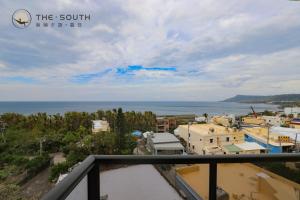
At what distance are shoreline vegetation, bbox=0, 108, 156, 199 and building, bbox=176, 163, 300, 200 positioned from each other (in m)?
3.54

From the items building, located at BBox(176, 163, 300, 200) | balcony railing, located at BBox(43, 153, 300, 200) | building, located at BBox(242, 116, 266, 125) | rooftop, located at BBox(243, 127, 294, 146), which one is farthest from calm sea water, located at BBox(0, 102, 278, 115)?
balcony railing, located at BBox(43, 153, 300, 200)

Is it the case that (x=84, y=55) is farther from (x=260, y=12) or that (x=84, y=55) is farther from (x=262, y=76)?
(x=262, y=76)

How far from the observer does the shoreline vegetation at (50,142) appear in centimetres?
819

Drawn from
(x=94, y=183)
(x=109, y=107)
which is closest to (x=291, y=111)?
(x=94, y=183)

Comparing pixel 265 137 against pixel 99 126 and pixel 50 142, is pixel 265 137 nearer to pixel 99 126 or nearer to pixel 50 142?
pixel 99 126

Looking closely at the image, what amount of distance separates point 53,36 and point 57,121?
8.67 m

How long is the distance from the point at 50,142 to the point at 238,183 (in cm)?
1299

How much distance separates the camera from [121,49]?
36.1ft

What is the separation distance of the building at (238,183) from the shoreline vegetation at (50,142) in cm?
354

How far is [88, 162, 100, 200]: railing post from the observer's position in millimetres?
1101

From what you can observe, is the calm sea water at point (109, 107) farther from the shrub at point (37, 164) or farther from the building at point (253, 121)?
the shrub at point (37, 164)

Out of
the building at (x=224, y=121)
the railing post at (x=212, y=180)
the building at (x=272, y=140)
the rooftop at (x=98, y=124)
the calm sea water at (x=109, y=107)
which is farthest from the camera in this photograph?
the calm sea water at (x=109, y=107)

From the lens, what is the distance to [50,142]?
42.1ft

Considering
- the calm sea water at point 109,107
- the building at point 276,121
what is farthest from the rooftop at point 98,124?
the building at point 276,121
